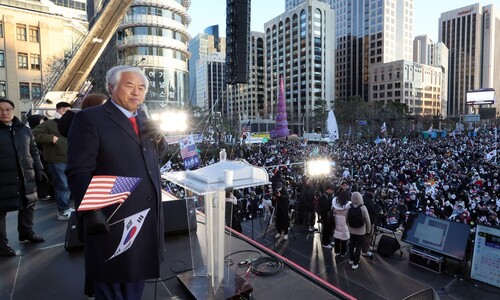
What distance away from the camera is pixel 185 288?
10.2ft

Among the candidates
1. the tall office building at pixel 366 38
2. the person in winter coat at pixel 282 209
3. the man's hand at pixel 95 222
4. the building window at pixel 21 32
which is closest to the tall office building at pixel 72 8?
the building window at pixel 21 32

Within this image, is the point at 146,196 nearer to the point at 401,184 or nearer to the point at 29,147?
the point at 29,147

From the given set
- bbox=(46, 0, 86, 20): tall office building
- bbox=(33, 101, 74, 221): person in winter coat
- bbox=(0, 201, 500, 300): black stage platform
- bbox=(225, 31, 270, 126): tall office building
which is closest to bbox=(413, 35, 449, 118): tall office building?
bbox=(225, 31, 270, 126): tall office building

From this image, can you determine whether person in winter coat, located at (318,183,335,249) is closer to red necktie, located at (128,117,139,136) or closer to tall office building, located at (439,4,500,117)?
red necktie, located at (128,117,139,136)

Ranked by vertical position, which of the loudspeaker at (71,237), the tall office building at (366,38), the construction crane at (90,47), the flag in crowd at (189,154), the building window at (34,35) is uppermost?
the tall office building at (366,38)

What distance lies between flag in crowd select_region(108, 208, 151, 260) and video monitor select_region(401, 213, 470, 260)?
301 inches

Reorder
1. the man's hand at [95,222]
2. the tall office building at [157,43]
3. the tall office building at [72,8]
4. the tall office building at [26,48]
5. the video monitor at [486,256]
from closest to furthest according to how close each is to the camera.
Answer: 1. the man's hand at [95,222]
2. the video monitor at [486,256]
3. the tall office building at [26,48]
4. the tall office building at [157,43]
5. the tall office building at [72,8]

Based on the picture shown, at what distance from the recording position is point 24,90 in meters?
34.1

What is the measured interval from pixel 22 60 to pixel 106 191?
41939 mm

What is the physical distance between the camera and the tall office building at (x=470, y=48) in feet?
471

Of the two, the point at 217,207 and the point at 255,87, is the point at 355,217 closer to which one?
the point at 217,207

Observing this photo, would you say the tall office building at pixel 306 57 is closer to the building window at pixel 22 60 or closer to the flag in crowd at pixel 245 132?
the flag in crowd at pixel 245 132

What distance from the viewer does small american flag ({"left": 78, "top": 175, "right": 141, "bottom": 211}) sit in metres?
1.67

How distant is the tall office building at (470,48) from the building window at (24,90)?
524ft
